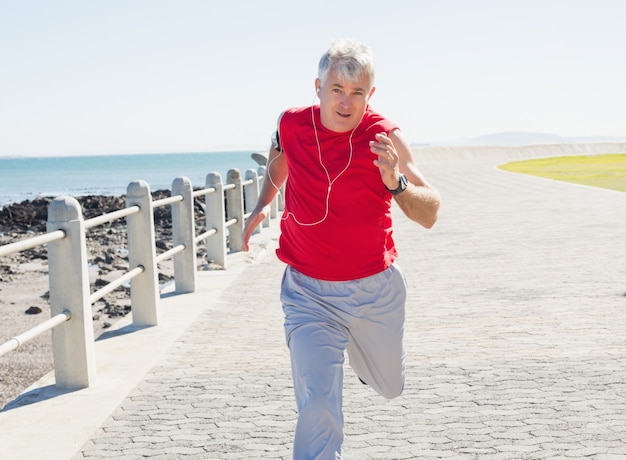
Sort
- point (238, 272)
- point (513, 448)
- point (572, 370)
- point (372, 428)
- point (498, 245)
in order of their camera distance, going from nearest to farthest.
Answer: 1. point (513, 448)
2. point (372, 428)
3. point (572, 370)
4. point (238, 272)
5. point (498, 245)

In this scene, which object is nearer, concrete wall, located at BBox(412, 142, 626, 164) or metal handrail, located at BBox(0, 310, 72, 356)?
metal handrail, located at BBox(0, 310, 72, 356)

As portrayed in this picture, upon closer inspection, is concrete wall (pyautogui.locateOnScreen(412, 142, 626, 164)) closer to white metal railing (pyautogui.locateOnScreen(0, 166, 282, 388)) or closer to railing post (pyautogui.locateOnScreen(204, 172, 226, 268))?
railing post (pyautogui.locateOnScreen(204, 172, 226, 268))

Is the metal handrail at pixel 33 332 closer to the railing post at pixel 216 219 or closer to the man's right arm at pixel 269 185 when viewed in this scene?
the man's right arm at pixel 269 185

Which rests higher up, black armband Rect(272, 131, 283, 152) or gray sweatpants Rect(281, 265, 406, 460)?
black armband Rect(272, 131, 283, 152)

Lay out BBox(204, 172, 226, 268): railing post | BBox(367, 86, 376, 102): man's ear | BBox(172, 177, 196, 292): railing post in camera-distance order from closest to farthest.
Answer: BBox(367, 86, 376, 102): man's ear, BBox(172, 177, 196, 292): railing post, BBox(204, 172, 226, 268): railing post

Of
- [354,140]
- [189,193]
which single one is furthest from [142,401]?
[189,193]

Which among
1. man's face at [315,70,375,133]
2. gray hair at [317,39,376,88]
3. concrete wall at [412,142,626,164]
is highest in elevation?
gray hair at [317,39,376,88]

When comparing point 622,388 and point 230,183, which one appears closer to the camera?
point 622,388

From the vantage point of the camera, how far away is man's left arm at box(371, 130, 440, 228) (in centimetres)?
A: 368

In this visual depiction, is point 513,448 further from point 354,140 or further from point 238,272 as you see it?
point 238,272

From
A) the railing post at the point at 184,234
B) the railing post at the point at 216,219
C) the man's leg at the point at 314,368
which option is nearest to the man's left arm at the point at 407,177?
the man's leg at the point at 314,368

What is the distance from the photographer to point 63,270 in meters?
6.05

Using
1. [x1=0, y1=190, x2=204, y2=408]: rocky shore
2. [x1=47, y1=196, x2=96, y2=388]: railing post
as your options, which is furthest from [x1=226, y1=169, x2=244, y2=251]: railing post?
[x1=47, y1=196, x2=96, y2=388]: railing post

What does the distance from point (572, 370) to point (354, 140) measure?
10.2 ft
